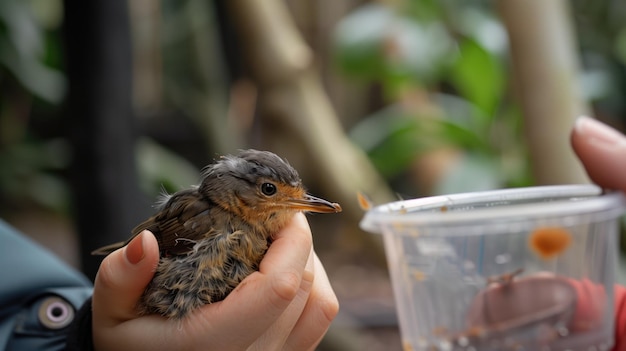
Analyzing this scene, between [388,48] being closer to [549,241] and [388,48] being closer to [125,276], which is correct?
[125,276]

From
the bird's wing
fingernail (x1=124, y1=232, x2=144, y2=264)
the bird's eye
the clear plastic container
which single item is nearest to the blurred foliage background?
the bird's wing

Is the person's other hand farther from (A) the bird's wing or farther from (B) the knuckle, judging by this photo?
(A) the bird's wing

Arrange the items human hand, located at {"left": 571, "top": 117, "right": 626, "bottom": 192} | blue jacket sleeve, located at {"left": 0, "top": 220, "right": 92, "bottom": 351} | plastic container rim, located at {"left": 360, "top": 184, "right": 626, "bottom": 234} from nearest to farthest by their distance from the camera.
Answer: plastic container rim, located at {"left": 360, "top": 184, "right": 626, "bottom": 234}, human hand, located at {"left": 571, "top": 117, "right": 626, "bottom": 192}, blue jacket sleeve, located at {"left": 0, "top": 220, "right": 92, "bottom": 351}

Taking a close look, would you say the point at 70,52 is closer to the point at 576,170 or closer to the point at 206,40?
the point at 576,170

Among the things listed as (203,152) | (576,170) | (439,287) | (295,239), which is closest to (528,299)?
(439,287)

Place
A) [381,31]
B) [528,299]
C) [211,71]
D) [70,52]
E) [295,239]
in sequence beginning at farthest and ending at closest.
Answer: [211,71] → [381,31] → [70,52] → [295,239] → [528,299]

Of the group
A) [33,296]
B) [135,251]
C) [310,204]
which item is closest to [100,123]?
[33,296]

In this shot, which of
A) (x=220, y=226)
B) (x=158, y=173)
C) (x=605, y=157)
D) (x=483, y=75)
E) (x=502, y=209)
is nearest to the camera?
(x=502, y=209)
